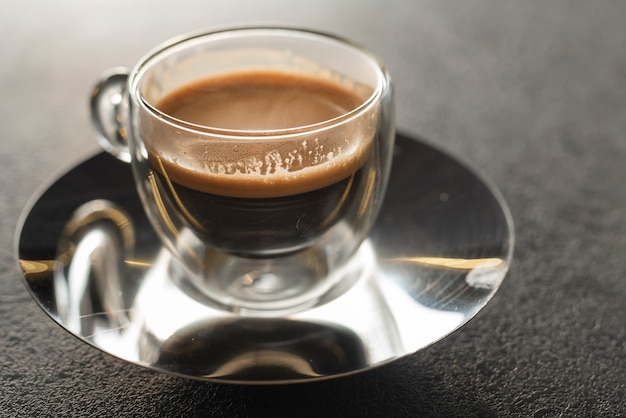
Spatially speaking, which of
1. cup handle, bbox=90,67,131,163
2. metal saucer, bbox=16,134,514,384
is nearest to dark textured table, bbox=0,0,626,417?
metal saucer, bbox=16,134,514,384

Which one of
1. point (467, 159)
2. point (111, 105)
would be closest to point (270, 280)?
point (111, 105)

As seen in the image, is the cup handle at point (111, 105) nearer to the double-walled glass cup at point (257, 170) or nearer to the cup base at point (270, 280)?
the double-walled glass cup at point (257, 170)

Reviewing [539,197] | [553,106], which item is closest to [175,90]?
[539,197]

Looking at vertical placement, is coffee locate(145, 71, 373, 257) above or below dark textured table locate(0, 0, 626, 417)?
above

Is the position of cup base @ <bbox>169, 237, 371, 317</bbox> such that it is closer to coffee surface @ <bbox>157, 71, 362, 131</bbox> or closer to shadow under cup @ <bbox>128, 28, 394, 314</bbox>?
shadow under cup @ <bbox>128, 28, 394, 314</bbox>

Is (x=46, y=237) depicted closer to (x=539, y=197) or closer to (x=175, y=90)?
(x=175, y=90)

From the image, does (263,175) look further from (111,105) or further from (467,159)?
(467,159)

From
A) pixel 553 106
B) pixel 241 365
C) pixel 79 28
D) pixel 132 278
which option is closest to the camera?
pixel 241 365
